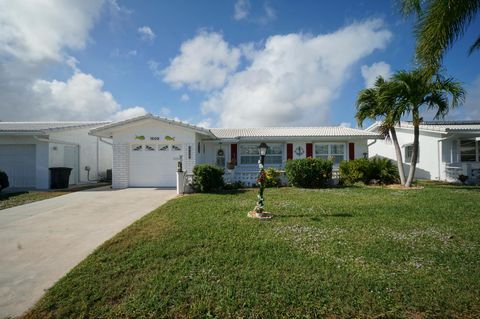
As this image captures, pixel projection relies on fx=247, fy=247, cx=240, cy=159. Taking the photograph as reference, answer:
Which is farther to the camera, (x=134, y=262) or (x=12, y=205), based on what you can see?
(x=12, y=205)

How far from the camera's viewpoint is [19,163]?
44.6 feet

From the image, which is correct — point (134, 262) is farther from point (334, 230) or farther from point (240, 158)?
point (240, 158)

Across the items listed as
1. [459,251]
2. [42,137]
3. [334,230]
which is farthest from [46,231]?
[42,137]

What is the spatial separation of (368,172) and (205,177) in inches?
350

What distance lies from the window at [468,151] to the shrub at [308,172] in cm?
1021

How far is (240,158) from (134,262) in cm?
1381

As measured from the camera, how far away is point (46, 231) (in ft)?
19.2

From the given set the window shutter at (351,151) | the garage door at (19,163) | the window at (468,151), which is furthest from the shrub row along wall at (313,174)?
the garage door at (19,163)

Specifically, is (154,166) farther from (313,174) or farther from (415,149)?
(415,149)

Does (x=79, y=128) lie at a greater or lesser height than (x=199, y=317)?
greater

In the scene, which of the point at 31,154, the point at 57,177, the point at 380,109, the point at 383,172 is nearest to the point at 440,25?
the point at 380,109

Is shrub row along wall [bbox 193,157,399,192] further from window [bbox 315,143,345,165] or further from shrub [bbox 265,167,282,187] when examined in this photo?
window [bbox 315,143,345,165]

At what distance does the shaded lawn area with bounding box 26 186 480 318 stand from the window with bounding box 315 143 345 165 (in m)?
10.8

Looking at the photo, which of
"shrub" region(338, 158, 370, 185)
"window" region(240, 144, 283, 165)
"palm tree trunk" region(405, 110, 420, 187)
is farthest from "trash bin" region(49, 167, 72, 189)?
"palm tree trunk" region(405, 110, 420, 187)
